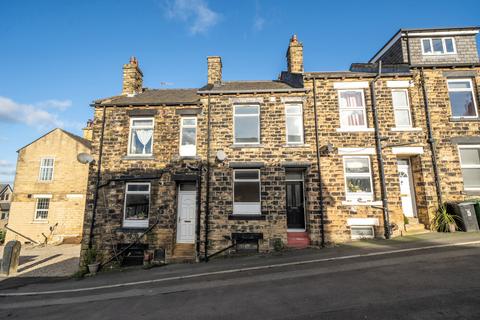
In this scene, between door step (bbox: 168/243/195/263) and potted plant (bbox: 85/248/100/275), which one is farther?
door step (bbox: 168/243/195/263)

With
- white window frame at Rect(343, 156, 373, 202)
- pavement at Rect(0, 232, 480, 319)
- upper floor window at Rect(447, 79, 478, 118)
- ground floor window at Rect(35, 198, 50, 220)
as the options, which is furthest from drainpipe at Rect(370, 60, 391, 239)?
ground floor window at Rect(35, 198, 50, 220)

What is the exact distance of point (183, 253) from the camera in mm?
10344

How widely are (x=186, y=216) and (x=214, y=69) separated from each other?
7.76 m

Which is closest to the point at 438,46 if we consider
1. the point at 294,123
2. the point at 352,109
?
the point at 352,109

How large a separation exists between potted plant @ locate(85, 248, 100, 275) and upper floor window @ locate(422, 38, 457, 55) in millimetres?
17632

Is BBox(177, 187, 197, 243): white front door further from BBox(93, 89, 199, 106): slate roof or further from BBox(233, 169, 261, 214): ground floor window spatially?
BBox(93, 89, 199, 106): slate roof

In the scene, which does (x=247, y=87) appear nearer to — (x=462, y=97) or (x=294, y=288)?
(x=294, y=288)

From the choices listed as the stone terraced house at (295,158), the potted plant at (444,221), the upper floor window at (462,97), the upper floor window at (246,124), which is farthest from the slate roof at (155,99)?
the upper floor window at (462,97)

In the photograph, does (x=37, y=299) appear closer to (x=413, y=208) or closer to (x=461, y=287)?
(x=461, y=287)

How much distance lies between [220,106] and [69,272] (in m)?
9.80

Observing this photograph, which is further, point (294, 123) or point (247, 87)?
point (247, 87)

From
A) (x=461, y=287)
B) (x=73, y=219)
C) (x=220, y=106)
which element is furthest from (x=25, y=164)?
(x=461, y=287)

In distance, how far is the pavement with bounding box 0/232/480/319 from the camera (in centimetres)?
A: 465

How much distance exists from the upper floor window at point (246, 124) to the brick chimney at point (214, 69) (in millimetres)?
2502
